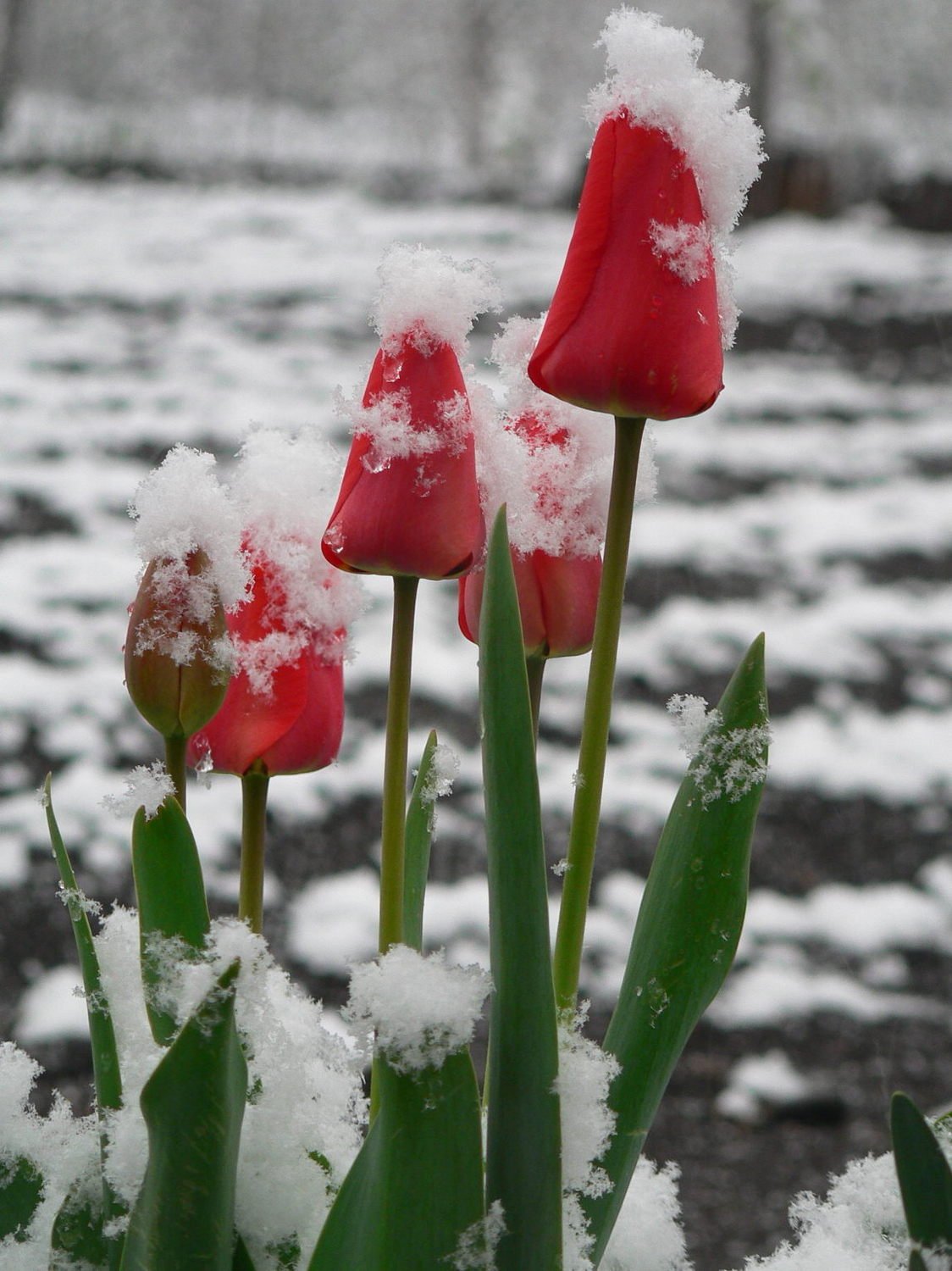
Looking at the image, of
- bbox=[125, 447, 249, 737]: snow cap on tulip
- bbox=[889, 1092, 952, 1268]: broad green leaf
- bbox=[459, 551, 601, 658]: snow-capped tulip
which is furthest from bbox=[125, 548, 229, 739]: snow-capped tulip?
bbox=[889, 1092, 952, 1268]: broad green leaf

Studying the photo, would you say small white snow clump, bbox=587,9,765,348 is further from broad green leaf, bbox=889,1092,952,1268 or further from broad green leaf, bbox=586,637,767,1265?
broad green leaf, bbox=889,1092,952,1268

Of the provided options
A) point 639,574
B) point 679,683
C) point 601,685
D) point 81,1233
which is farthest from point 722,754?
point 639,574

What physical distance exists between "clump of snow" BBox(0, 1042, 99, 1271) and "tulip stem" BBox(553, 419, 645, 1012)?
0.19 meters

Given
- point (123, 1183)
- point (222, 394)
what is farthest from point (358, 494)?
point (222, 394)

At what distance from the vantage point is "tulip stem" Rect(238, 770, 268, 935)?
54cm

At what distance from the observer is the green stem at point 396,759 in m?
0.51

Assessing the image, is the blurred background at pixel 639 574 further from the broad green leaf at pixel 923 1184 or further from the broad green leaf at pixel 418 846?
the broad green leaf at pixel 923 1184

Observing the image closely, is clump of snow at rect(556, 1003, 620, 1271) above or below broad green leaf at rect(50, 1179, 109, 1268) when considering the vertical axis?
above

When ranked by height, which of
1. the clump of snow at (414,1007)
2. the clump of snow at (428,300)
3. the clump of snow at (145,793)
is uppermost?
the clump of snow at (428,300)

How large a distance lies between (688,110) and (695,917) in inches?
11.0

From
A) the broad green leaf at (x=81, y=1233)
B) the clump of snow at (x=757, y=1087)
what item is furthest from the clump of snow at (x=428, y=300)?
the clump of snow at (x=757, y=1087)

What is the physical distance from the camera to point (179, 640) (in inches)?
19.0

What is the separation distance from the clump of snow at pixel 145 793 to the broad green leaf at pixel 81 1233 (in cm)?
14

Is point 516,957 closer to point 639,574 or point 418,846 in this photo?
point 418,846
